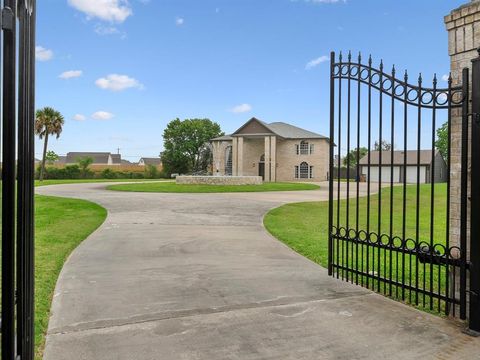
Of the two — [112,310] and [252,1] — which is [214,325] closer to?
[112,310]

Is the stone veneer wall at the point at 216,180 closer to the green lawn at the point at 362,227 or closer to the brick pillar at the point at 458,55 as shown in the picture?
the green lawn at the point at 362,227

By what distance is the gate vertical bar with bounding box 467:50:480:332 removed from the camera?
3.33 m

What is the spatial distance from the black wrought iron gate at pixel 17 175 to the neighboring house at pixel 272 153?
39.3 m

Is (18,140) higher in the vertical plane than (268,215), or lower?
higher

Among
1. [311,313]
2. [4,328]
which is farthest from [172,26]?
[4,328]

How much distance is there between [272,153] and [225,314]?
38.2 m

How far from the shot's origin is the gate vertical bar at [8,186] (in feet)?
5.96

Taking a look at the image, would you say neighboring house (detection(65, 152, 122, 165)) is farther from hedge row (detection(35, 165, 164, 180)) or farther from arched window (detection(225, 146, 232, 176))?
arched window (detection(225, 146, 232, 176))

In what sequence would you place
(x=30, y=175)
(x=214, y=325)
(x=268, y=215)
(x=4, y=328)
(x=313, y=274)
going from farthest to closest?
(x=268, y=215)
(x=313, y=274)
(x=214, y=325)
(x=30, y=175)
(x=4, y=328)

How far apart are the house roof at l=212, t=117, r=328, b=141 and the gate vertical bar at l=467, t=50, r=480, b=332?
38206mm

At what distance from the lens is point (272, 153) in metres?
41.5

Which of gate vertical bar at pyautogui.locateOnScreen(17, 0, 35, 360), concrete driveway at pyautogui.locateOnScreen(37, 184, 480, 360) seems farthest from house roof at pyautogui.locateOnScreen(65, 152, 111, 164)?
gate vertical bar at pyautogui.locateOnScreen(17, 0, 35, 360)

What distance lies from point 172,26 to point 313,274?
42.3ft

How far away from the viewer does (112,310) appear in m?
3.81
